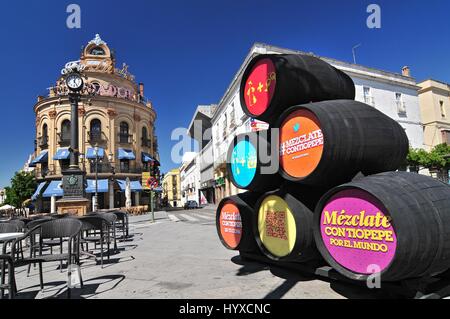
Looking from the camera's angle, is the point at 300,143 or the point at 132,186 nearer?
the point at 300,143

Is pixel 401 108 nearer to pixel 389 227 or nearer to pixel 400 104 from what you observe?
pixel 400 104

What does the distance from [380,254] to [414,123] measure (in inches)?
1078

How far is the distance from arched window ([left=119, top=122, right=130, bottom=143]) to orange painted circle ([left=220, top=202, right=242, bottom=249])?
3108cm

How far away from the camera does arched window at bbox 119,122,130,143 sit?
33938 mm

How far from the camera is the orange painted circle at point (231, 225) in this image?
188 inches

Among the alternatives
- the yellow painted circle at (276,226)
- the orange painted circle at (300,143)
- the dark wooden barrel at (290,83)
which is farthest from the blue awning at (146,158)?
the orange painted circle at (300,143)

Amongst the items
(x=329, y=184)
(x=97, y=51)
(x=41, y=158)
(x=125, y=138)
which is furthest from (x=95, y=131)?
(x=329, y=184)

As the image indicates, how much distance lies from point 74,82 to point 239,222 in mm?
15164

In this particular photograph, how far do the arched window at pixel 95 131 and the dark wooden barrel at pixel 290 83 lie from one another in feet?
102

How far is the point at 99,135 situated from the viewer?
32.5m

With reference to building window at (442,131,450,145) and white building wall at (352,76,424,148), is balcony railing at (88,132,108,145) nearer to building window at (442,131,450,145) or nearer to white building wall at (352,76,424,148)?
white building wall at (352,76,424,148)

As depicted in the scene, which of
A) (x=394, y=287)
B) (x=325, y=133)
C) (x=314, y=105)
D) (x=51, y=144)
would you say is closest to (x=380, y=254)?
(x=394, y=287)

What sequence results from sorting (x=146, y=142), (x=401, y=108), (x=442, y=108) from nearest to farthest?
1. (x=401, y=108)
2. (x=442, y=108)
3. (x=146, y=142)

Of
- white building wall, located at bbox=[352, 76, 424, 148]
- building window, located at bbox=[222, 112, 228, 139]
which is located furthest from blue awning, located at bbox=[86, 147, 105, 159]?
white building wall, located at bbox=[352, 76, 424, 148]
